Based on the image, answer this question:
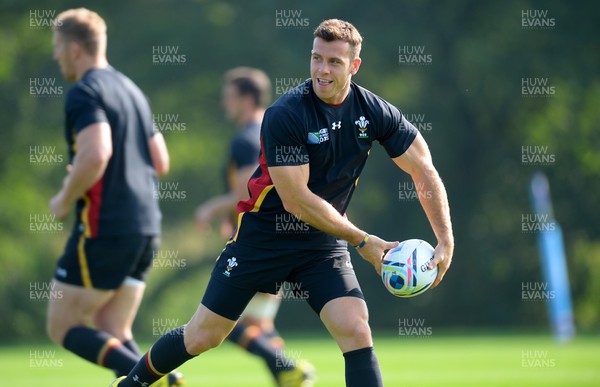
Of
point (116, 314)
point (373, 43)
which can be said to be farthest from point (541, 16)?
point (116, 314)

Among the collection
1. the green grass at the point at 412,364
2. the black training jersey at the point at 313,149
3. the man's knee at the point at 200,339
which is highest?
the black training jersey at the point at 313,149

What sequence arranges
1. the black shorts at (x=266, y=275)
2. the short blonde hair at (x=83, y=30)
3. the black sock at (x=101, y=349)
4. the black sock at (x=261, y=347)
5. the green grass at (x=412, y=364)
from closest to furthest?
the black shorts at (x=266, y=275) → the black sock at (x=101, y=349) → the short blonde hair at (x=83, y=30) → the black sock at (x=261, y=347) → the green grass at (x=412, y=364)

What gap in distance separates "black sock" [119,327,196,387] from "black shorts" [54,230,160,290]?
32.4 inches

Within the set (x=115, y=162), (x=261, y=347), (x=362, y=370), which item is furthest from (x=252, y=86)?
(x=362, y=370)

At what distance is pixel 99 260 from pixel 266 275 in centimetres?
134

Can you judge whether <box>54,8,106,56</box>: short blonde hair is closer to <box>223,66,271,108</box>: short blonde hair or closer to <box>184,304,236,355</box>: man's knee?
<box>184,304,236,355</box>: man's knee

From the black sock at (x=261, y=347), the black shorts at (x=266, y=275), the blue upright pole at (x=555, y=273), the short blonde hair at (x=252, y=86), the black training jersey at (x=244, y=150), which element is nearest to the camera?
the black shorts at (x=266, y=275)

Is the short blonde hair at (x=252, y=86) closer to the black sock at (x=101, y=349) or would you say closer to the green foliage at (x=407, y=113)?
the black sock at (x=101, y=349)

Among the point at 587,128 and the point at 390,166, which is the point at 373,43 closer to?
the point at 390,166

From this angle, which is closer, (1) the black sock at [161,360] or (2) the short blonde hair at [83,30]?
(1) the black sock at [161,360]

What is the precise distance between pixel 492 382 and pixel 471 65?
39.4ft

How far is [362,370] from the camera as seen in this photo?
4.94m

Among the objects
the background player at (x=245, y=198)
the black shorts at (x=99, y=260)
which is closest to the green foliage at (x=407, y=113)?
the background player at (x=245, y=198)

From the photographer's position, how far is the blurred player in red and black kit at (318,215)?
4.99m
